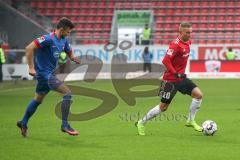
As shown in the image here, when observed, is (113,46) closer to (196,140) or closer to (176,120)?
(176,120)

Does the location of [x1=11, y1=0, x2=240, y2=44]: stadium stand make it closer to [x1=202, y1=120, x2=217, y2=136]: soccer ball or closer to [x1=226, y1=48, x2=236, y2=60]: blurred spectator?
[x1=226, y1=48, x2=236, y2=60]: blurred spectator

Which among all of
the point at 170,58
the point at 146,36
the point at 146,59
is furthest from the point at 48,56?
the point at 146,36

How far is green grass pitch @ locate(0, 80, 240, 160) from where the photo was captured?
959 centimetres

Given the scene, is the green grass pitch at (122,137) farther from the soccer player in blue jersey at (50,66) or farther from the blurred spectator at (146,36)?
the blurred spectator at (146,36)

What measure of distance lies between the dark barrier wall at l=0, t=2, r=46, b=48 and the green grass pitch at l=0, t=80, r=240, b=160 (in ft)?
62.1

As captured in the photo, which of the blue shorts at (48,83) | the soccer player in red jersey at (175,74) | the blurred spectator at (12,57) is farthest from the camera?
the blurred spectator at (12,57)

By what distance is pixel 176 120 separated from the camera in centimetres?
1455

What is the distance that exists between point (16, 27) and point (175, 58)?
2657 cm

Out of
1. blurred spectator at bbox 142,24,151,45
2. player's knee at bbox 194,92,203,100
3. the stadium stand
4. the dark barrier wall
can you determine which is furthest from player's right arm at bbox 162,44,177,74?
the stadium stand

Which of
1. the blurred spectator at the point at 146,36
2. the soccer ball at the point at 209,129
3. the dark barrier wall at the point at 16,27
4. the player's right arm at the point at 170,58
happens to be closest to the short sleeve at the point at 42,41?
the player's right arm at the point at 170,58

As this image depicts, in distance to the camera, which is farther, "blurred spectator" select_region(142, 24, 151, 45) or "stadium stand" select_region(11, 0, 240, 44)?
"stadium stand" select_region(11, 0, 240, 44)

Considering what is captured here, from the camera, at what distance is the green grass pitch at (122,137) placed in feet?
31.5

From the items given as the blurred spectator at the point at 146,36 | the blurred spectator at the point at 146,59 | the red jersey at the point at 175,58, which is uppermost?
the red jersey at the point at 175,58

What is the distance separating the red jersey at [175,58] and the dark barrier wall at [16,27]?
1019 inches
